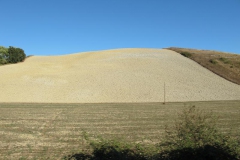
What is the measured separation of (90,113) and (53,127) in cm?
472

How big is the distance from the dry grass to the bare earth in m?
7.19

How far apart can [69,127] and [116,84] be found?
57.6 ft

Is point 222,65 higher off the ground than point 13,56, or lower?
lower

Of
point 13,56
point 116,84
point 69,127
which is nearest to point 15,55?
point 13,56

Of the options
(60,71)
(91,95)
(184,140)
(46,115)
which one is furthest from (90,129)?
(60,71)

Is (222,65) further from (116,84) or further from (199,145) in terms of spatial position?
(199,145)

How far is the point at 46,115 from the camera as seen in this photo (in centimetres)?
1692

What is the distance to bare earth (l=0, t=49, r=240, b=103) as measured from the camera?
1030 inches

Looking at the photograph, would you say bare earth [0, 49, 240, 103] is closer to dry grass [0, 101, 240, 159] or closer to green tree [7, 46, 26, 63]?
dry grass [0, 101, 240, 159]

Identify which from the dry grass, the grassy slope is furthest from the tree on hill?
the dry grass

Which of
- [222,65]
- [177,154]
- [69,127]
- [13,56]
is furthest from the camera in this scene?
[13,56]

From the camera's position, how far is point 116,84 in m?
30.7

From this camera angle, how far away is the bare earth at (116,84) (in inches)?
1030

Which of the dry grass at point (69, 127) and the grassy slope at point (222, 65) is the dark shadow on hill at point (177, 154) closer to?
the dry grass at point (69, 127)
